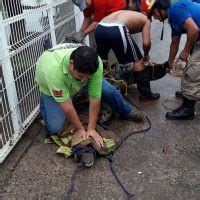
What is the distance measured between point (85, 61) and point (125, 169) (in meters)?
0.98

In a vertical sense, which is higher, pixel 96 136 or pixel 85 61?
pixel 85 61

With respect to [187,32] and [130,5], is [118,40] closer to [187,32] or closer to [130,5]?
[187,32]

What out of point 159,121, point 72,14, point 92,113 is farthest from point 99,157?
point 72,14

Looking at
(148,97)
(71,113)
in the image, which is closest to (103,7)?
(148,97)

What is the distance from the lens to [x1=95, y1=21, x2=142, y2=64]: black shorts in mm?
3951

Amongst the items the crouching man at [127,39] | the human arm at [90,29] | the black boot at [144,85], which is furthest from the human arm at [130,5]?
the black boot at [144,85]

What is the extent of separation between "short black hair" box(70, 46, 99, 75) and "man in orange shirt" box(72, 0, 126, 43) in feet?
5.95

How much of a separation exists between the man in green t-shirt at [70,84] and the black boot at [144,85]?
67cm

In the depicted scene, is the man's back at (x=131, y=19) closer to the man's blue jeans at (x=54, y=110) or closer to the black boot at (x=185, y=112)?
the man's blue jeans at (x=54, y=110)

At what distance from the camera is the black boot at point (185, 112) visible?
12.5 ft

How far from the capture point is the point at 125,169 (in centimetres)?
300

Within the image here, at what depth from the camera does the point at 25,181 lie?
9.45 feet

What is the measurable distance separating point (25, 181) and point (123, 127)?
4.09 feet

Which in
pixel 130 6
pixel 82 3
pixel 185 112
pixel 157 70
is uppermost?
pixel 82 3
